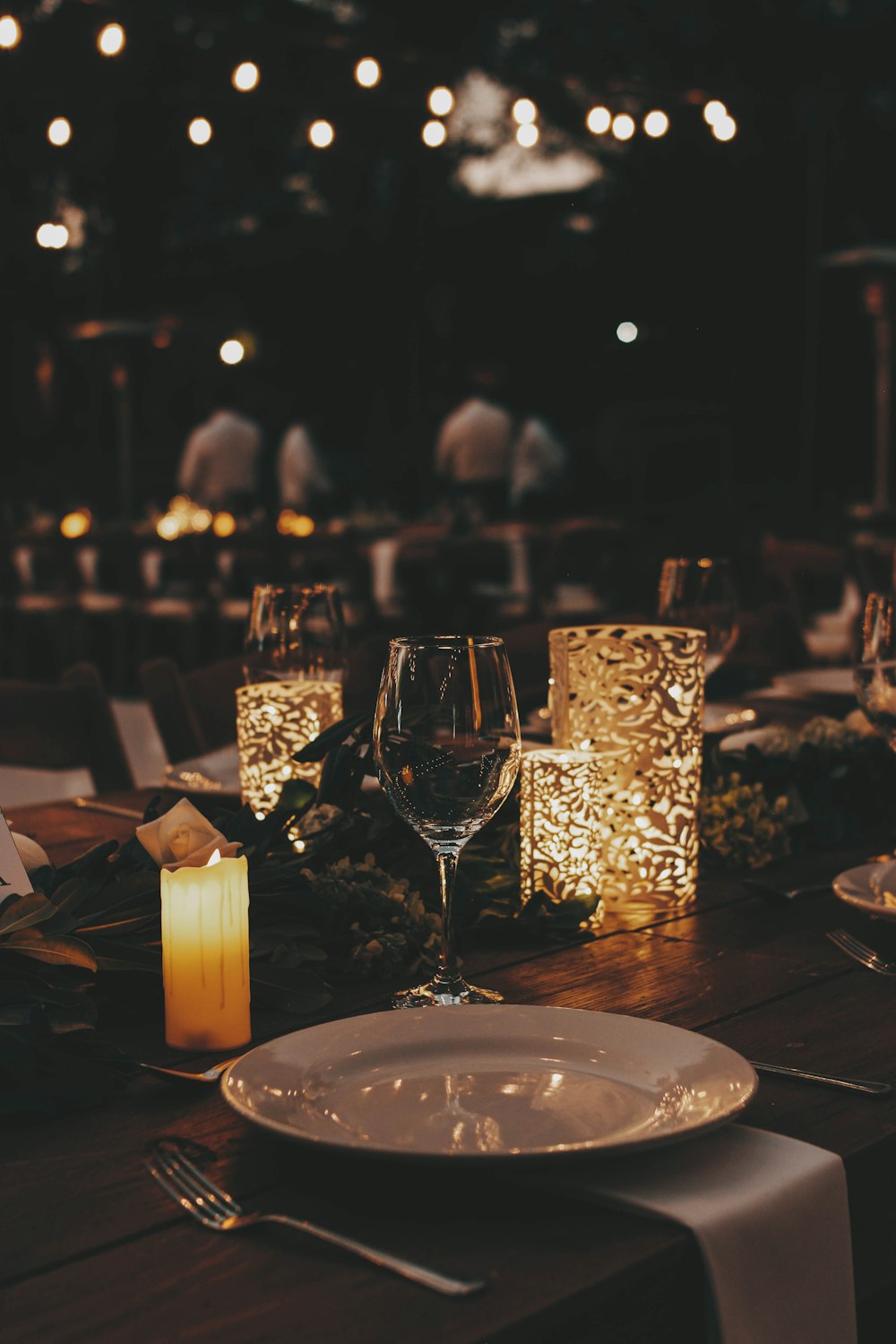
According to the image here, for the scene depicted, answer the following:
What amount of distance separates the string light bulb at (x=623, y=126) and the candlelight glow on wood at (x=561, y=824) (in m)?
4.57

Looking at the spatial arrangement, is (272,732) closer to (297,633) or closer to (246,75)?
(297,633)

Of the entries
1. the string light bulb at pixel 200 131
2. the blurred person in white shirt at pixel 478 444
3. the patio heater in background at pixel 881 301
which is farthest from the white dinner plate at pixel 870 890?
the blurred person in white shirt at pixel 478 444

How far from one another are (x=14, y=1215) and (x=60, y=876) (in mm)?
390

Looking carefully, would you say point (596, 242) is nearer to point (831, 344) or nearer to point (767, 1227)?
point (831, 344)

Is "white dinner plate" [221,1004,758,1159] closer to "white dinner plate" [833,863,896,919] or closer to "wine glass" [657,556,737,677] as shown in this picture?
"white dinner plate" [833,863,896,919]

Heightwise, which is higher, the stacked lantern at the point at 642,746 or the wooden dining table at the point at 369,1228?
the stacked lantern at the point at 642,746

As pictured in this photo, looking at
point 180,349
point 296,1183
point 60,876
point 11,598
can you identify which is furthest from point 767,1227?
point 180,349

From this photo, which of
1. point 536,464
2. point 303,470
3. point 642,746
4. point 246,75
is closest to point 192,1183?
point 642,746

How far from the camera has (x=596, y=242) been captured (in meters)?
12.5

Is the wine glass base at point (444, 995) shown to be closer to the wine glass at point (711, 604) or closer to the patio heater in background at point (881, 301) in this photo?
the wine glass at point (711, 604)

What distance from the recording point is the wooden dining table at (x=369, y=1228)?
0.61 m

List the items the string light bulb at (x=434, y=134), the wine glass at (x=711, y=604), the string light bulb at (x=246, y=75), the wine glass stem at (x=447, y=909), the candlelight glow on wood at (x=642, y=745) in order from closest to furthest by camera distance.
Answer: the wine glass stem at (x=447, y=909) → the candlelight glow on wood at (x=642, y=745) → the wine glass at (x=711, y=604) → the string light bulb at (x=246, y=75) → the string light bulb at (x=434, y=134)

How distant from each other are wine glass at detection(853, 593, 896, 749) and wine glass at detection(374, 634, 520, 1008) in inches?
19.4

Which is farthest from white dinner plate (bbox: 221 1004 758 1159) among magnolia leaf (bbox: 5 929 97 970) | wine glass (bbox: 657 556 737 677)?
wine glass (bbox: 657 556 737 677)
